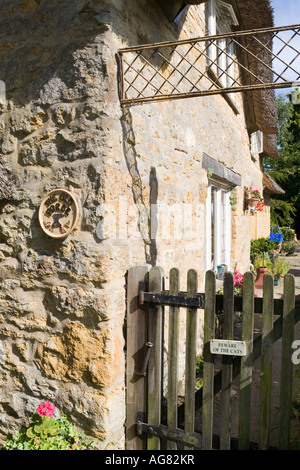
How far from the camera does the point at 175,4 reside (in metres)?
3.29

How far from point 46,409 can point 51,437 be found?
0.56ft

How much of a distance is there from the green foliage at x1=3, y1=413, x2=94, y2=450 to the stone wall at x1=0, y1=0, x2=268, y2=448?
0.07 metres

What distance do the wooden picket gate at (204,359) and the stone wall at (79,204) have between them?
4.8 inches

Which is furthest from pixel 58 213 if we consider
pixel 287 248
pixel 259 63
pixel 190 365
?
pixel 287 248

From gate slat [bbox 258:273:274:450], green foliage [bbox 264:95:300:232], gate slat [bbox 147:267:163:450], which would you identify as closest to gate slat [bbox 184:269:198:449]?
gate slat [bbox 147:267:163:450]

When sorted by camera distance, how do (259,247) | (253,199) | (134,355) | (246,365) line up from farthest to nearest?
(259,247)
(253,199)
(134,355)
(246,365)

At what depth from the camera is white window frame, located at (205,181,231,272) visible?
16.7ft

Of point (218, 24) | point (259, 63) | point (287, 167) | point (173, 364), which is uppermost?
point (287, 167)

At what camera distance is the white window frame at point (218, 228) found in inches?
201

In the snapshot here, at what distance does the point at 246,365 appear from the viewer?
2.39 meters

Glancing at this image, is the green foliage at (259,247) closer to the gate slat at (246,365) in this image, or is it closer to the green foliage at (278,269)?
the green foliage at (278,269)

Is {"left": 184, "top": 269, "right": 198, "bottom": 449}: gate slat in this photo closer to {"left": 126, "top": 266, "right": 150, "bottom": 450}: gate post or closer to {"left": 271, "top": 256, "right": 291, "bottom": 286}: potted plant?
{"left": 126, "top": 266, "right": 150, "bottom": 450}: gate post

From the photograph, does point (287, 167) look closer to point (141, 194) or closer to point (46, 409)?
point (141, 194)
